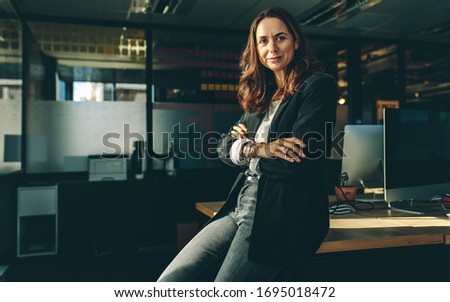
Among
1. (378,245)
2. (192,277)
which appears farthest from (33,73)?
(378,245)

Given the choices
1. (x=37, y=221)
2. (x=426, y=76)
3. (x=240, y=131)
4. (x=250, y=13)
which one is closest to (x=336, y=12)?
(x=250, y=13)

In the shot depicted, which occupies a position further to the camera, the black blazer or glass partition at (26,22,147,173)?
glass partition at (26,22,147,173)

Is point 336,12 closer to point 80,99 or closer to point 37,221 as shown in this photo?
point 80,99

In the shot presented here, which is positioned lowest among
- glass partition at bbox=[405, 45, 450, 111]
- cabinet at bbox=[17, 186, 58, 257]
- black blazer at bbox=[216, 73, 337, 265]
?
cabinet at bbox=[17, 186, 58, 257]

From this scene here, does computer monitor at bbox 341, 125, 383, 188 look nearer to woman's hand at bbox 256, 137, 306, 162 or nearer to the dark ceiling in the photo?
woman's hand at bbox 256, 137, 306, 162

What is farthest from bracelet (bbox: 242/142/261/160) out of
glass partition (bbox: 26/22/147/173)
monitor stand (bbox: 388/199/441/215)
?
glass partition (bbox: 26/22/147/173)

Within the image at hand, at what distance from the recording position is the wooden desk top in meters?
1.39

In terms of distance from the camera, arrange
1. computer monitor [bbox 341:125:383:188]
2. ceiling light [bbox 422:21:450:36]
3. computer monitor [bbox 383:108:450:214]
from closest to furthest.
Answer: computer monitor [bbox 383:108:450:214] < computer monitor [bbox 341:125:383:188] < ceiling light [bbox 422:21:450:36]

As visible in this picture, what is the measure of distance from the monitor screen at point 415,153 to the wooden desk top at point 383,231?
5.9 inches

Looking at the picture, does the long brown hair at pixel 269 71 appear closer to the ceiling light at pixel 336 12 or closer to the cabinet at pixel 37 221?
the ceiling light at pixel 336 12

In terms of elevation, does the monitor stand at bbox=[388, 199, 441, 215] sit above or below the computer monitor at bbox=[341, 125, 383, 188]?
below

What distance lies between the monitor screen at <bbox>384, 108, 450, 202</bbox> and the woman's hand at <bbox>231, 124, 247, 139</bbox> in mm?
726

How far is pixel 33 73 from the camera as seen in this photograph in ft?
14.0
